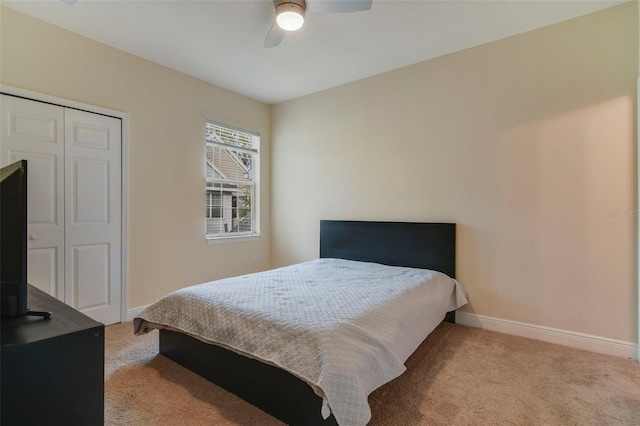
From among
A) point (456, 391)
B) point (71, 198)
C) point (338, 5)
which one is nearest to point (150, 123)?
Answer: point (71, 198)

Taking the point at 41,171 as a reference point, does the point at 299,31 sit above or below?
above

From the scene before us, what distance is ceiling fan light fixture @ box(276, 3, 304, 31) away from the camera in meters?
2.14

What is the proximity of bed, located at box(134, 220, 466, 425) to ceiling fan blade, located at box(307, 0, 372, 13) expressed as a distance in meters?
1.92

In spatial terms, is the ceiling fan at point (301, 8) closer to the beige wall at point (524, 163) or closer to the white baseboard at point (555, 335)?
the beige wall at point (524, 163)

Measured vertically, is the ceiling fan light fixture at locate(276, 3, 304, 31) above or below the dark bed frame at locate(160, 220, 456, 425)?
above

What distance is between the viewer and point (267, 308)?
1.91m

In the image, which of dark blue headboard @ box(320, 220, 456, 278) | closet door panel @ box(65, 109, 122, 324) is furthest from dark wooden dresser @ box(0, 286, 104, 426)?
dark blue headboard @ box(320, 220, 456, 278)

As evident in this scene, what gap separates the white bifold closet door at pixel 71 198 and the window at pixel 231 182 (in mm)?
1066

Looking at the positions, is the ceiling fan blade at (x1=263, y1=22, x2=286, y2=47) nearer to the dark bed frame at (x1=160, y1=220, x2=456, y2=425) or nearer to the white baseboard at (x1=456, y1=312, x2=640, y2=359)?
the dark bed frame at (x1=160, y1=220, x2=456, y2=425)

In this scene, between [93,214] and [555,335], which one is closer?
[555,335]

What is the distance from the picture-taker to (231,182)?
13.7ft

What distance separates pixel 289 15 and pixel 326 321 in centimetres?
201

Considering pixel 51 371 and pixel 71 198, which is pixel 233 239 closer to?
pixel 71 198

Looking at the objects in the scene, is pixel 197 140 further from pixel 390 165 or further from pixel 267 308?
pixel 267 308
